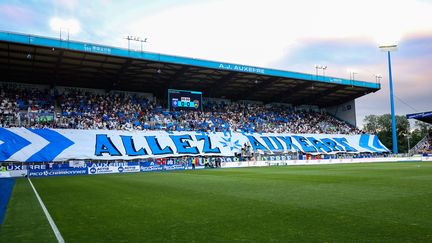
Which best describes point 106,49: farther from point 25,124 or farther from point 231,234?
point 231,234

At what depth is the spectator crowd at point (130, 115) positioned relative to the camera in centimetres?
4078

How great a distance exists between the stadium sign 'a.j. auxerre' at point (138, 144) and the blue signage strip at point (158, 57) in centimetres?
945

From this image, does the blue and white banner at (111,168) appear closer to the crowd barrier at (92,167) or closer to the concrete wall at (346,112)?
the crowd barrier at (92,167)

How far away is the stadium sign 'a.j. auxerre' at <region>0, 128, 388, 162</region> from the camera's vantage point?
36.0 metres

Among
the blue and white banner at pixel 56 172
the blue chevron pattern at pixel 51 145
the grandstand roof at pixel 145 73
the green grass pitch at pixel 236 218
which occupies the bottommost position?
the blue and white banner at pixel 56 172

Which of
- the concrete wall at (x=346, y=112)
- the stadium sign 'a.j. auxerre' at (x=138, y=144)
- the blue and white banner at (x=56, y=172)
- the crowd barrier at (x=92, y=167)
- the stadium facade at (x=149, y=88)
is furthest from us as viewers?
the concrete wall at (x=346, y=112)

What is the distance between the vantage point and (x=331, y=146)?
56.7 meters

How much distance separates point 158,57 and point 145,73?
5036 mm

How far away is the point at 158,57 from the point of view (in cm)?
4319

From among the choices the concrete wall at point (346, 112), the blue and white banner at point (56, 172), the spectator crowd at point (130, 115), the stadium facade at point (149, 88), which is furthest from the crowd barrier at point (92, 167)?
the concrete wall at point (346, 112)

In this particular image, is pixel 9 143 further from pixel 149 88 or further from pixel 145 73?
pixel 149 88

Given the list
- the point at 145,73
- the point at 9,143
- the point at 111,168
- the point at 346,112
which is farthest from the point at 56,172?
the point at 346,112

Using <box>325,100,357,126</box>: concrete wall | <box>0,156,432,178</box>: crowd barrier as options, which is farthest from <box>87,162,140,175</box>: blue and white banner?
<box>325,100,357,126</box>: concrete wall

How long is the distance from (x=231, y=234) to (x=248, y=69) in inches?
1716
